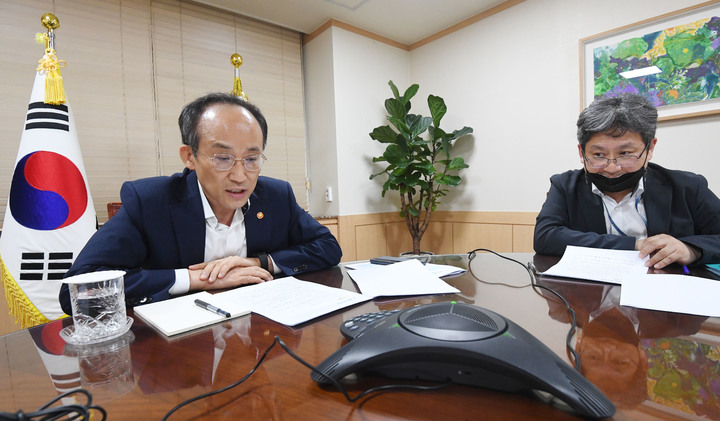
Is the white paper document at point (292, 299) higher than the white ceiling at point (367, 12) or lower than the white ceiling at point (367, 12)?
lower

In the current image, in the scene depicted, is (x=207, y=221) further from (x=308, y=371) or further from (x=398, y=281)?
(x=308, y=371)

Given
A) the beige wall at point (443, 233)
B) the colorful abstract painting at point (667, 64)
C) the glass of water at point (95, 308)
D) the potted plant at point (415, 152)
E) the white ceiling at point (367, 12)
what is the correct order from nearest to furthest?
the glass of water at point (95, 308) → the colorful abstract painting at point (667, 64) → the white ceiling at point (367, 12) → the beige wall at point (443, 233) → the potted plant at point (415, 152)

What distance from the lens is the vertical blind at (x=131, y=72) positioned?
210cm

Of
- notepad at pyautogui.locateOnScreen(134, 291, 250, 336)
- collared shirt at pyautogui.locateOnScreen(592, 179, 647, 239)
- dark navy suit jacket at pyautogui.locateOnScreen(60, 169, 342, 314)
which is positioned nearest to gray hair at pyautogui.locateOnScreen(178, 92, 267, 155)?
dark navy suit jacket at pyautogui.locateOnScreen(60, 169, 342, 314)

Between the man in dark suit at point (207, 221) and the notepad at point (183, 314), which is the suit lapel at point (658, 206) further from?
the notepad at point (183, 314)

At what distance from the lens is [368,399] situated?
15.1 inches

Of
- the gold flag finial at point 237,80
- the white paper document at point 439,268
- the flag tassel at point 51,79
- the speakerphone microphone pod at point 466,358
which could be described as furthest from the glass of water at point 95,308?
the gold flag finial at point 237,80

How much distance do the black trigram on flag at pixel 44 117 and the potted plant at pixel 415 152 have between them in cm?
224

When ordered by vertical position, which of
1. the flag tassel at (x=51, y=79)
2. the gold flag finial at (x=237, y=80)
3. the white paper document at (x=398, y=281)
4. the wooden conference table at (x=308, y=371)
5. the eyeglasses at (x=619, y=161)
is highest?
the gold flag finial at (x=237, y=80)

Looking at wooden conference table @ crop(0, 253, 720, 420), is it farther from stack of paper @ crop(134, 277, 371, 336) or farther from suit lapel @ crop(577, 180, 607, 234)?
suit lapel @ crop(577, 180, 607, 234)

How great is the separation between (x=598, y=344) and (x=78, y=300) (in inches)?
34.1

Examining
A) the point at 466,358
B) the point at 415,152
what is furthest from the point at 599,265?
the point at 415,152

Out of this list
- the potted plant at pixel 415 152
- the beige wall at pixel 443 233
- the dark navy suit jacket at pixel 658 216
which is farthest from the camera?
the potted plant at pixel 415 152

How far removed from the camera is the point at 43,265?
1.73m
